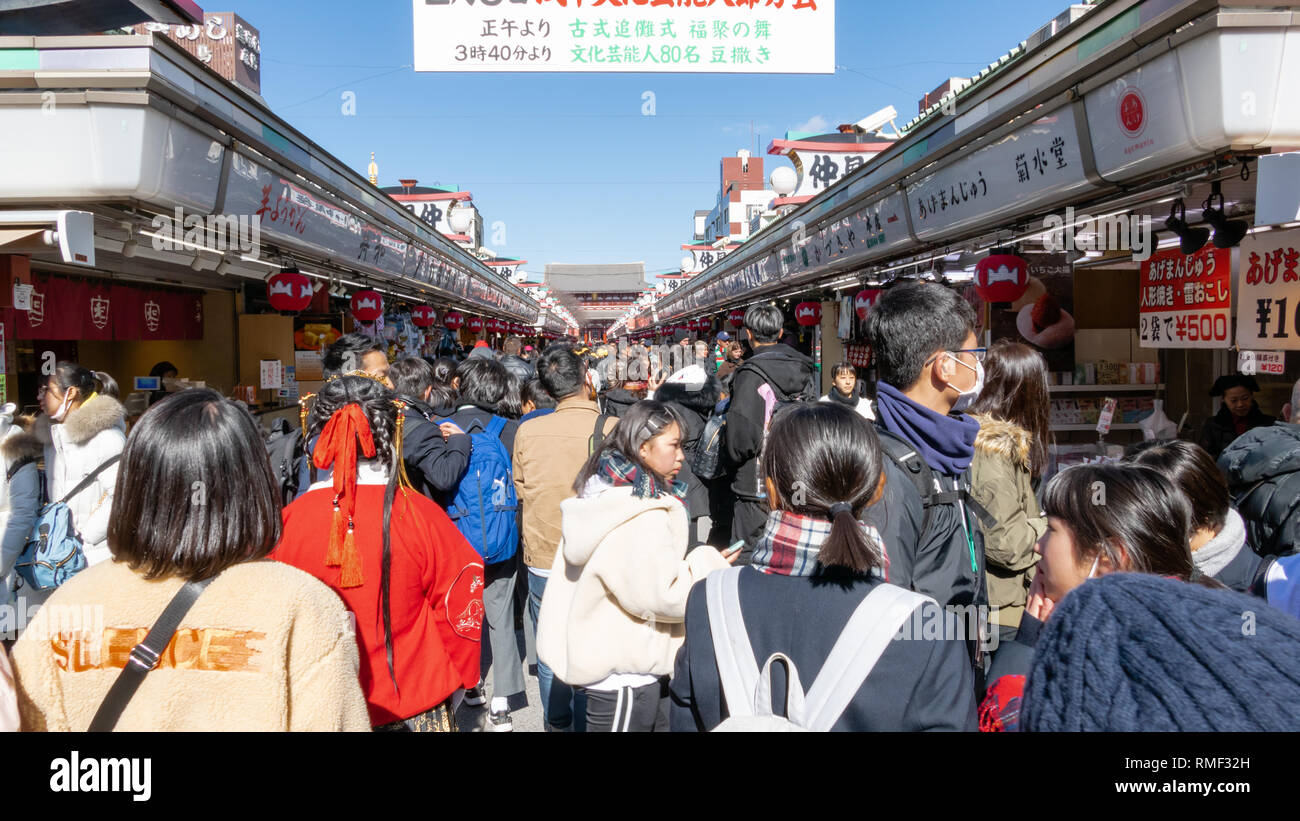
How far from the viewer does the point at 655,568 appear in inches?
92.9

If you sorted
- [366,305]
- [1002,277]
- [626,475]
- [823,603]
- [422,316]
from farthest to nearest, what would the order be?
[422,316], [366,305], [1002,277], [626,475], [823,603]

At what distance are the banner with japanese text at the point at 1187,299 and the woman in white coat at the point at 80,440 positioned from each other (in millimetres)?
7023

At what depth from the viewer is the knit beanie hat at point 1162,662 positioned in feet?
2.97

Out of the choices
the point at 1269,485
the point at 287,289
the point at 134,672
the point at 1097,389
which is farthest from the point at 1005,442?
the point at 287,289

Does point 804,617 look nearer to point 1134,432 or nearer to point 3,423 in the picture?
point 3,423

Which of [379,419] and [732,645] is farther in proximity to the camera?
[379,419]

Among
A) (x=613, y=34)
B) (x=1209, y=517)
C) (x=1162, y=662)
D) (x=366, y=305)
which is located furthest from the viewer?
(x=366, y=305)

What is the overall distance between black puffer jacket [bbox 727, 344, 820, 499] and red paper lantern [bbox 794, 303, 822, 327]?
7.27 m

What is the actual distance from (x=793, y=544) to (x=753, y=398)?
296 centimetres

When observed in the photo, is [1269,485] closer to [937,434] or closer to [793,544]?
[937,434]

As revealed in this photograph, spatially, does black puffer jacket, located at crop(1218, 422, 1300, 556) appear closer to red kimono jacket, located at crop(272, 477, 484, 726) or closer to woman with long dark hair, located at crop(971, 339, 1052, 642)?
woman with long dark hair, located at crop(971, 339, 1052, 642)

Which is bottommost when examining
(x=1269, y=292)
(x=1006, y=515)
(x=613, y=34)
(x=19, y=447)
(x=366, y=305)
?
(x=1006, y=515)
